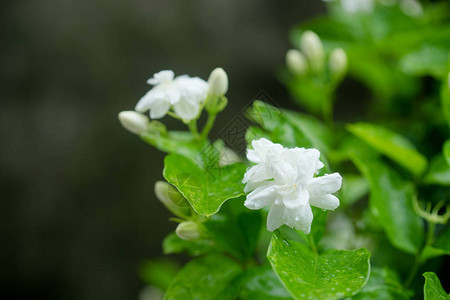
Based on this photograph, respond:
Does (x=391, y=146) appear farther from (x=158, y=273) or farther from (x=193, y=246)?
(x=158, y=273)

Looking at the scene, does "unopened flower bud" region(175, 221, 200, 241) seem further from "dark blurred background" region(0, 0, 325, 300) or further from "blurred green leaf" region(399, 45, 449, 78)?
"dark blurred background" region(0, 0, 325, 300)

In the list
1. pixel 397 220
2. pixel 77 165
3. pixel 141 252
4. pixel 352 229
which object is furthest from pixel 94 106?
pixel 397 220

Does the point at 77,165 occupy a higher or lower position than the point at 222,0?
lower

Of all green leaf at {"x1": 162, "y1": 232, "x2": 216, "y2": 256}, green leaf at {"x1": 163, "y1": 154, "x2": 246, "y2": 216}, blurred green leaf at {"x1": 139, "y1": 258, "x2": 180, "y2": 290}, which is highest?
green leaf at {"x1": 163, "y1": 154, "x2": 246, "y2": 216}

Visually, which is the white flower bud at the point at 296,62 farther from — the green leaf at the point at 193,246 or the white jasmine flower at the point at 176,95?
the green leaf at the point at 193,246

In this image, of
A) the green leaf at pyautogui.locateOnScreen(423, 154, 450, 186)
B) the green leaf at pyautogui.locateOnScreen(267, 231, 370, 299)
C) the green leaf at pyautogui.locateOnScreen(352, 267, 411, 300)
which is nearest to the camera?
the green leaf at pyautogui.locateOnScreen(267, 231, 370, 299)

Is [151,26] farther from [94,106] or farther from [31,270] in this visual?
[31,270]

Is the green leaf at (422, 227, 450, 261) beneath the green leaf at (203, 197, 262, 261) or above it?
beneath

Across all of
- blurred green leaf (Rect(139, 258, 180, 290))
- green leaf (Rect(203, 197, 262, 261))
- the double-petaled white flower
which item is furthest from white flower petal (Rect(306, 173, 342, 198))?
blurred green leaf (Rect(139, 258, 180, 290))
